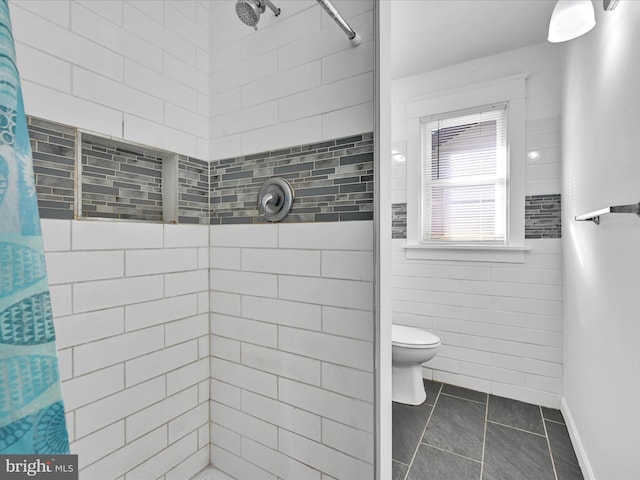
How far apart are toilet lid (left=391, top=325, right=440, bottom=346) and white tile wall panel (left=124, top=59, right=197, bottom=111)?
175 centimetres

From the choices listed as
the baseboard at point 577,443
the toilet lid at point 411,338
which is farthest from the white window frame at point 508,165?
the baseboard at point 577,443

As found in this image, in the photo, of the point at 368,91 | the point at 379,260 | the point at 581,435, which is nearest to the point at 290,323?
the point at 379,260

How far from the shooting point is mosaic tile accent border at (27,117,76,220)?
34.5 inches

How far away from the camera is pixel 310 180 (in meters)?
1.13

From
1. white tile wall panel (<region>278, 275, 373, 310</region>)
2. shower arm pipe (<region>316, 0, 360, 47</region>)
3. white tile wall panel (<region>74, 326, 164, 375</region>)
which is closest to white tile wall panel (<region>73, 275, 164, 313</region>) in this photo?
white tile wall panel (<region>74, 326, 164, 375</region>)

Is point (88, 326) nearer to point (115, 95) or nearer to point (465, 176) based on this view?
point (115, 95)

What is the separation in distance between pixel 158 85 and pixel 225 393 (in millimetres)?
1242

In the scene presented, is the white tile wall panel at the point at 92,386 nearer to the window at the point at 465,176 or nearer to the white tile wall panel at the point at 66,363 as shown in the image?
the white tile wall panel at the point at 66,363

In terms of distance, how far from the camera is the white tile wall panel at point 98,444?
3.15ft

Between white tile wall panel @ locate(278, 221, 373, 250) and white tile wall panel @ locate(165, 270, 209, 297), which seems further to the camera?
white tile wall panel @ locate(165, 270, 209, 297)

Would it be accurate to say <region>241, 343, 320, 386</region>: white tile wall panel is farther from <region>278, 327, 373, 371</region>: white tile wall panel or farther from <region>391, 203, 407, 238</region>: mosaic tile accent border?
<region>391, 203, 407, 238</region>: mosaic tile accent border

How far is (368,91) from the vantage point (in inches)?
40.0

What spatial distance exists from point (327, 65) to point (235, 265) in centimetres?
82

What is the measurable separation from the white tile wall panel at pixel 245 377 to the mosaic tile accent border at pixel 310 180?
60 centimetres
